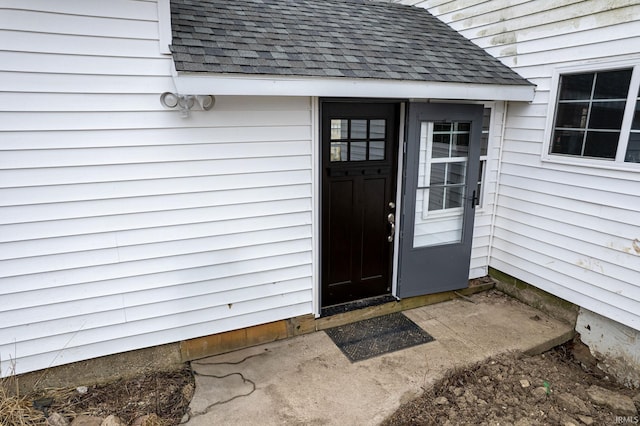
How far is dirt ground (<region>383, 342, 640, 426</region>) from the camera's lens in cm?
290

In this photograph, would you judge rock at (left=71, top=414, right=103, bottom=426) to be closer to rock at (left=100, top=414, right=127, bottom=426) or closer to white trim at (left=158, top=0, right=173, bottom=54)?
rock at (left=100, top=414, right=127, bottom=426)

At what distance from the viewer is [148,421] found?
2.79m

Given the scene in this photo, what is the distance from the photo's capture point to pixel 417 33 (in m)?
4.64

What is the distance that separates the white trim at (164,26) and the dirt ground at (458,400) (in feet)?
8.92

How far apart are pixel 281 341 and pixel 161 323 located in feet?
3.81

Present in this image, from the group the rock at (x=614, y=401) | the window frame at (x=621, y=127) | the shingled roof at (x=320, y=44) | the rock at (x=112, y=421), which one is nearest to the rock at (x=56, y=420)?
the rock at (x=112, y=421)

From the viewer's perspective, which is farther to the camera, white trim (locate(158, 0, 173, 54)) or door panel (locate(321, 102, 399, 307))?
door panel (locate(321, 102, 399, 307))

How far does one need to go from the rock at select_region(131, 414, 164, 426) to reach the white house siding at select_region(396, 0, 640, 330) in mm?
3998

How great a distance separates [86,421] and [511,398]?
3.23 meters

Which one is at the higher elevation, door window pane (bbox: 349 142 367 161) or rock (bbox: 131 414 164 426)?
door window pane (bbox: 349 142 367 161)

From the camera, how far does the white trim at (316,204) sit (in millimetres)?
3592

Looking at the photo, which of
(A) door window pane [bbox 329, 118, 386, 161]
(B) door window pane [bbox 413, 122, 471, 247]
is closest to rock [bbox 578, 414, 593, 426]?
(B) door window pane [bbox 413, 122, 471, 247]

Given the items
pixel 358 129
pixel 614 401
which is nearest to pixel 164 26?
pixel 358 129

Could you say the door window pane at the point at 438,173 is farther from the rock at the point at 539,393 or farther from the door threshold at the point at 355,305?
the rock at the point at 539,393
